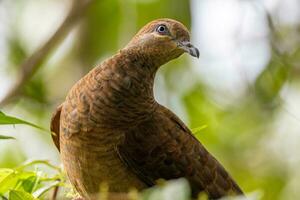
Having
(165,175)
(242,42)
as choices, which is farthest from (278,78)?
(165,175)

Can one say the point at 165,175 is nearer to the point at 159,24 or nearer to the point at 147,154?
the point at 147,154

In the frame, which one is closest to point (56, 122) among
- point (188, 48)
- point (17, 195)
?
point (188, 48)

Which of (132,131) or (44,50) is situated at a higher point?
(132,131)

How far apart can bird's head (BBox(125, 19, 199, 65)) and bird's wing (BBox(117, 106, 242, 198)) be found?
0.91 ft

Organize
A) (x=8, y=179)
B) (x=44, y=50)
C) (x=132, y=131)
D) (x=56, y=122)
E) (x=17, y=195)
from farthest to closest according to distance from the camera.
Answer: (x=44, y=50) → (x=56, y=122) → (x=132, y=131) → (x=8, y=179) → (x=17, y=195)

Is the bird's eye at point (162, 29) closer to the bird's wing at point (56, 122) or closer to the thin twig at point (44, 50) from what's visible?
the bird's wing at point (56, 122)

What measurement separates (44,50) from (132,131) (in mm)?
1518

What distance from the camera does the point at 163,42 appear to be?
4.58 meters

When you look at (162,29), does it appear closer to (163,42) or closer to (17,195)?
(163,42)

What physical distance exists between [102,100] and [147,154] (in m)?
0.33

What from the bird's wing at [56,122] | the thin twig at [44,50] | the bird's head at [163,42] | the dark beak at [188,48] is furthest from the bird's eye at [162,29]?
the thin twig at [44,50]

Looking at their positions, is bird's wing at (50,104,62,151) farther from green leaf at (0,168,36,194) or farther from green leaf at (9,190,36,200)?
green leaf at (9,190,36,200)

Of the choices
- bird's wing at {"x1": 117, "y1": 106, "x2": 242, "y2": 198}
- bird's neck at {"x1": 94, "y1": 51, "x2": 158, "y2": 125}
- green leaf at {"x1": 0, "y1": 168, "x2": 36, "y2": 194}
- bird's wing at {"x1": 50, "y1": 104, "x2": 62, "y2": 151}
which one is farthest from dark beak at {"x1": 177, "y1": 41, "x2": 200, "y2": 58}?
green leaf at {"x1": 0, "y1": 168, "x2": 36, "y2": 194}

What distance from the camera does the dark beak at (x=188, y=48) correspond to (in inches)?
175
